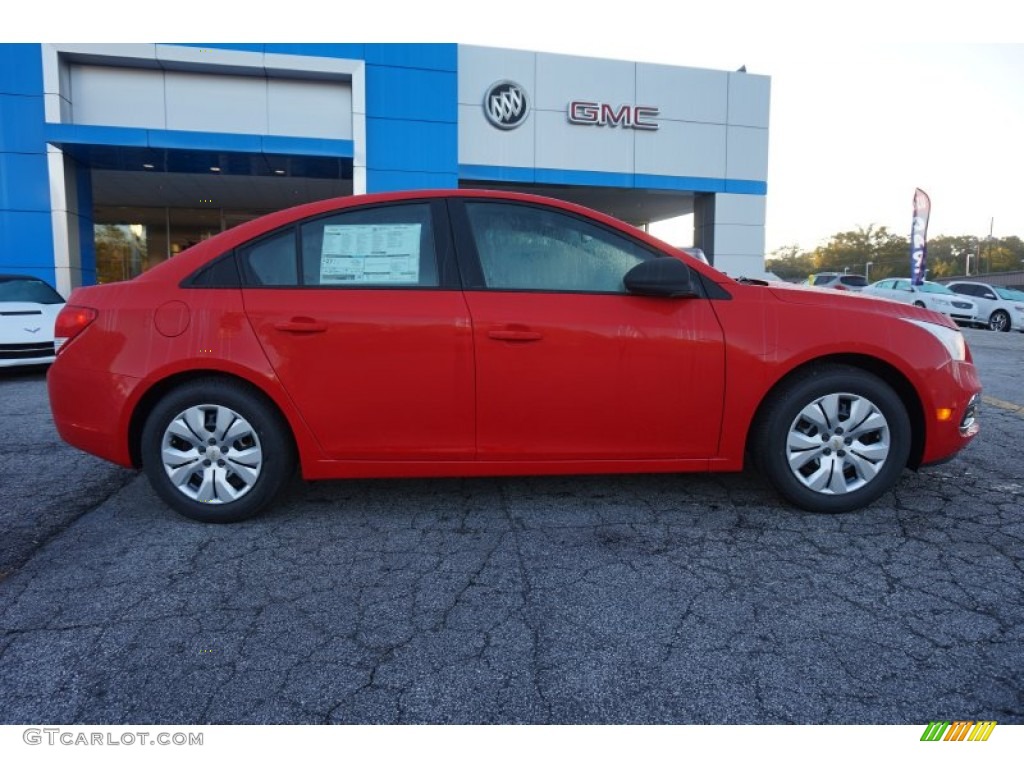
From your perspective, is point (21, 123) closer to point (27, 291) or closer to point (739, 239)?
point (27, 291)

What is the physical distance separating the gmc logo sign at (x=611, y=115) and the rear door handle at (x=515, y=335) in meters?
15.2

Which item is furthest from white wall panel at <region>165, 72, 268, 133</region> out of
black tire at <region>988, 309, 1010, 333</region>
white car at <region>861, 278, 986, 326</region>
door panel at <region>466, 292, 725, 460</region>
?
black tire at <region>988, 309, 1010, 333</region>

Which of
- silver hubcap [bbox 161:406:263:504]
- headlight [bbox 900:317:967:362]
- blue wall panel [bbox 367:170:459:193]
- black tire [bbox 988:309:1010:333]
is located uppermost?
blue wall panel [bbox 367:170:459:193]

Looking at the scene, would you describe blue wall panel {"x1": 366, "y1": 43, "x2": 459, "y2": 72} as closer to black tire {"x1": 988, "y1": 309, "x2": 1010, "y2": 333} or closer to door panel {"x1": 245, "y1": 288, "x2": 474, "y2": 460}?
door panel {"x1": 245, "y1": 288, "x2": 474, "y2": 460}

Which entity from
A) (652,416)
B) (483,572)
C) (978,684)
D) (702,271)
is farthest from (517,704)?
(702,271)

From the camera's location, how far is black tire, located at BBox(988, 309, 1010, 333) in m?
19.6

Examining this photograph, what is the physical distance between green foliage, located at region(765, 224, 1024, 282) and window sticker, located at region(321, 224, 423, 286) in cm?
8146

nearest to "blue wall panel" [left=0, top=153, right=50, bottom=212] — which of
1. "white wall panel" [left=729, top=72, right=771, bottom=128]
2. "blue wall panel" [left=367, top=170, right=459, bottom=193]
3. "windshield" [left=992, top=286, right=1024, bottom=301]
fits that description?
"blue wall panel" [left=367, top=170, right=459, bottom=193]

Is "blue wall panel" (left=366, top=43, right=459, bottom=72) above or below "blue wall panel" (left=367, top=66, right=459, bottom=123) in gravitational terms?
above

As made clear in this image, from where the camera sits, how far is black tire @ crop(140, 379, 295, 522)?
10.3 ft

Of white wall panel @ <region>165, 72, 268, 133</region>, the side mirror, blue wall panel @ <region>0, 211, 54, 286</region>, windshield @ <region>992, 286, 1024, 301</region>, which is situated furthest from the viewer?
windshield @ <region>992, 286, 1024, 301</region>

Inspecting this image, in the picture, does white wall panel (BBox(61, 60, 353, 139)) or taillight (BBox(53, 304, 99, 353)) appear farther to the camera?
white wall panel (BBox(61, 60, 353, 139))

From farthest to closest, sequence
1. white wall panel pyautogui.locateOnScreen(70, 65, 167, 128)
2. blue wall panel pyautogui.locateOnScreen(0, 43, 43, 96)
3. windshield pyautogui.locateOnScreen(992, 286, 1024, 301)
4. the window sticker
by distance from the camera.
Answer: windshield pyautogui.locateOnScreen(992, 286, 1024, 301), white wall panel pyautogui.locateOnScreen(70, 65, 167, 128), blue wall panel pyautogui.locateOnScreen(0, 43, 43, 96), the window sticker

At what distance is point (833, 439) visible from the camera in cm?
323
